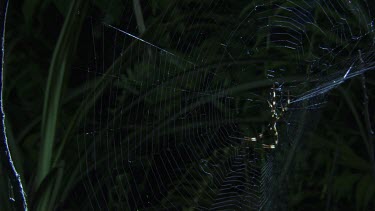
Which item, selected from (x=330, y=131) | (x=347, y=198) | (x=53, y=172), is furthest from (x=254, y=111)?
(x=53, y=172)

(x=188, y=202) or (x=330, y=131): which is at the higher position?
(x=330, y=131)

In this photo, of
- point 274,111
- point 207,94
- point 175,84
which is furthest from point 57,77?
point 274,111

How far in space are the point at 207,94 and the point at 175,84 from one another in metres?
0.13

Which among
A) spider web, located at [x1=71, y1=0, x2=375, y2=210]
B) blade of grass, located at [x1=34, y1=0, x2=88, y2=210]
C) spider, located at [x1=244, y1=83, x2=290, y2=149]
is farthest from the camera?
spider, located at [x1=244, y1=83, x2=290, y2=149]

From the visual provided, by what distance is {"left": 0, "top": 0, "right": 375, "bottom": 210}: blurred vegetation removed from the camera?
3.63ft

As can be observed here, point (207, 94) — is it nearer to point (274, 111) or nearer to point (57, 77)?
point (274, 111)

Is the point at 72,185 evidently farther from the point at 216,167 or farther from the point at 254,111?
the point at 254,111

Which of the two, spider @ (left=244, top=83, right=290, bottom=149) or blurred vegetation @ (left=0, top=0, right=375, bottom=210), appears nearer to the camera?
blurred vegetation @ (left=0, top=0, right=375, bottom=210)

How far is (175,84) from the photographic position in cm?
113

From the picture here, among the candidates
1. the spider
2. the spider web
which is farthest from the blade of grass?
the spider

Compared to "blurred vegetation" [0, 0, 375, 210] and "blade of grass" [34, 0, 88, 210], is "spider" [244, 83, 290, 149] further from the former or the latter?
"blade of grass" [34, 0, 88, 210]

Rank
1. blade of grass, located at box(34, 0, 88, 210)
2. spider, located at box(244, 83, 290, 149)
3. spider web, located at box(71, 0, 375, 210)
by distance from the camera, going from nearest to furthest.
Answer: blade of grass, located at box(34, 0, 88, 210) < spider web, located at box(71, 0, 375, 210) < spider, located at box(244, 83, 290, 149)

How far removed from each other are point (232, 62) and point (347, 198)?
464 mm

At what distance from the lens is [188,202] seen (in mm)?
1177
